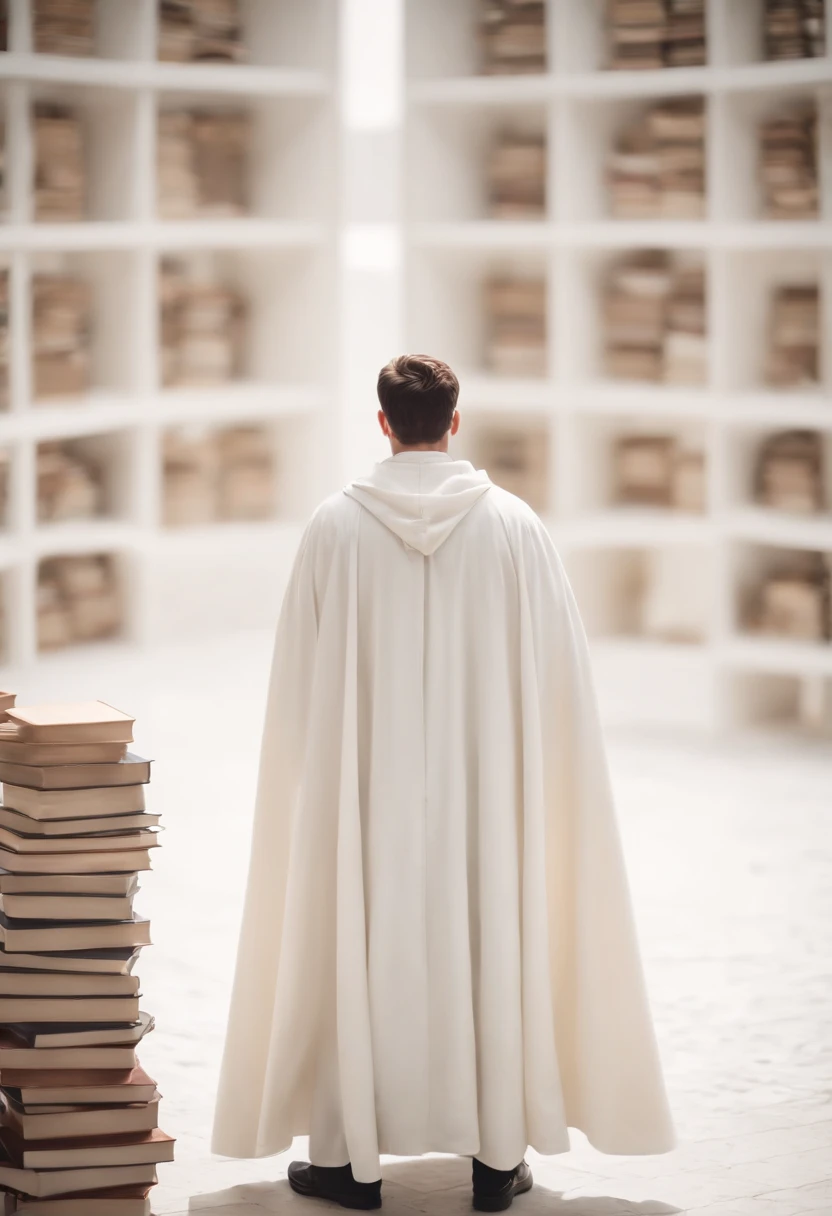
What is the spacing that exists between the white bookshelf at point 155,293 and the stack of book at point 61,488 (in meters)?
0.05

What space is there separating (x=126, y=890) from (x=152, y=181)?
3.99m

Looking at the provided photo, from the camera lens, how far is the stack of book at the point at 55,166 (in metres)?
5.85

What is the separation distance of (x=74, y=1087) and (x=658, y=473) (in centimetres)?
372

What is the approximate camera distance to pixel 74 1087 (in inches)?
97.1

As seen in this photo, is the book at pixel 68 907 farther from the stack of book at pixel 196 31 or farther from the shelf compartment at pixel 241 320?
the stack of book at pixel 196 31

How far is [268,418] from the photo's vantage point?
6723mm

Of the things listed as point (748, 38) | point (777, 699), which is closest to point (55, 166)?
point (748, 38)

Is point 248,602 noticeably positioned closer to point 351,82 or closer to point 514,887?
point 351,82

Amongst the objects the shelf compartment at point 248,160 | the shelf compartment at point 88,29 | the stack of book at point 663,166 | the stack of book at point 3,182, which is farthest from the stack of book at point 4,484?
the stack of book at point 663,166

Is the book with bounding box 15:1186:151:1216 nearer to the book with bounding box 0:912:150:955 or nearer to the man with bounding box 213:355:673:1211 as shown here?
the man with bounding box 213:355:673:1211

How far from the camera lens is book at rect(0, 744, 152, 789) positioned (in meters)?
2.44

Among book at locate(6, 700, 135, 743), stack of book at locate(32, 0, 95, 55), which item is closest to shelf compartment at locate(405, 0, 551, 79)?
stack of book at locate(32, 0, 95, 55)

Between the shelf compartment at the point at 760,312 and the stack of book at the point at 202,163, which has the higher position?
the stack of book at the point at 202,163

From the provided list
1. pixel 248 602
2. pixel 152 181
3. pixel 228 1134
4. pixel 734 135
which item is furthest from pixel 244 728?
pixel 228 1134
